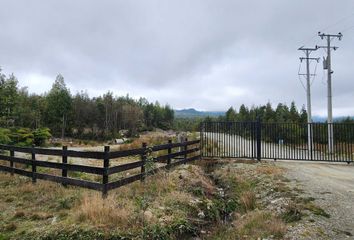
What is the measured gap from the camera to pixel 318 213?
5.82m

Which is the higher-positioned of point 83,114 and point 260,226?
point 83,114

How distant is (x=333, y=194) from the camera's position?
7273 mm

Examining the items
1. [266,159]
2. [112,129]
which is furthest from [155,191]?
[112,129]

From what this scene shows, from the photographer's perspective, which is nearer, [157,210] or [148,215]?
[148,215]

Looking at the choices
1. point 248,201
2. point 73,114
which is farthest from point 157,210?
point 73,114


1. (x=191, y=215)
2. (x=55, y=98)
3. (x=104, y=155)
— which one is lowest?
(x=191, y=215)

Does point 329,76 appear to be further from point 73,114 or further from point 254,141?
point 73,114

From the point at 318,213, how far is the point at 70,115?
163ft

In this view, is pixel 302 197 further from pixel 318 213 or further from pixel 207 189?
pixel 207 189

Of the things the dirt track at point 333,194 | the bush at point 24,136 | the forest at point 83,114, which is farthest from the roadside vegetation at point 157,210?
the forest at point 83,114

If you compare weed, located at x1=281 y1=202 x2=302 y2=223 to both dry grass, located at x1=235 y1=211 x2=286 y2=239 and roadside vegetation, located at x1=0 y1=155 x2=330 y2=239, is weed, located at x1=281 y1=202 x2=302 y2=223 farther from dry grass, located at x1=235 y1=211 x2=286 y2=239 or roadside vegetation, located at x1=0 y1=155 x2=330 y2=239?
dry grass, located at x1=235 y1=211 x2=286 y2=239

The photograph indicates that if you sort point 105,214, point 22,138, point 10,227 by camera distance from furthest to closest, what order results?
1. point 22,138
2. point 105,214
3. point 10,227

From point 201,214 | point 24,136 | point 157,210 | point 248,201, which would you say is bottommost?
point 201,214

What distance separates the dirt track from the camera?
→ 5137 mm
